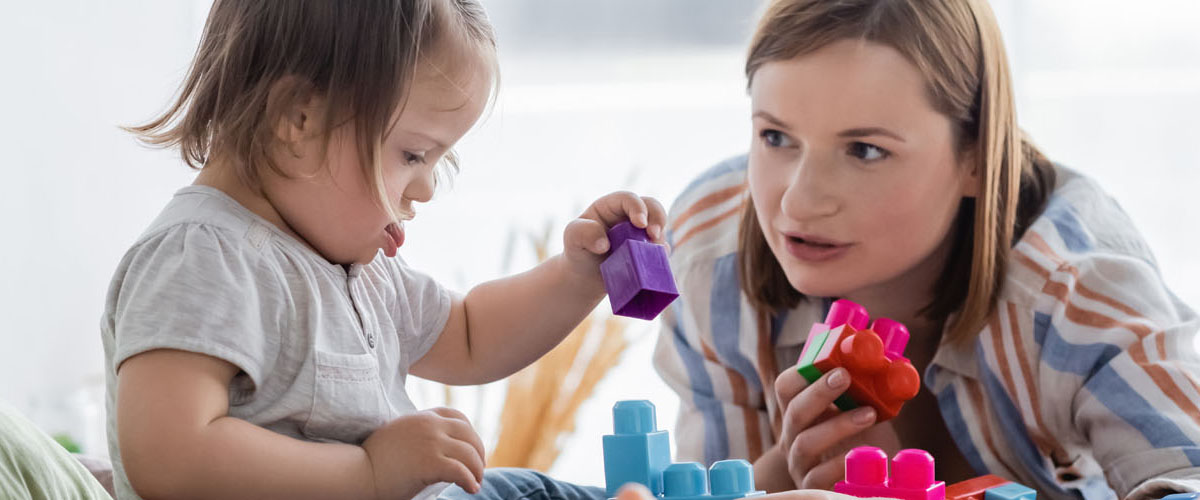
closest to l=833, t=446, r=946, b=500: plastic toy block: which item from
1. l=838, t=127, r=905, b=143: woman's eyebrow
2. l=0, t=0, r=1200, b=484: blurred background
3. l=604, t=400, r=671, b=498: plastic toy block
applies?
l=604, t=400, r=671, b=498: plastic toy block

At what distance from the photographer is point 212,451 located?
69 cm

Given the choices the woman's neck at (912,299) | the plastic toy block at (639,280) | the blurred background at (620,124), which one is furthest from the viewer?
the blurred background at (620,124)

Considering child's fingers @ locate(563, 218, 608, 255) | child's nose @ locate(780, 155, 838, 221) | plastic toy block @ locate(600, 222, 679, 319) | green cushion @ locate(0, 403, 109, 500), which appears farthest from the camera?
child's nose @ locate(780, 155, 838, 221)

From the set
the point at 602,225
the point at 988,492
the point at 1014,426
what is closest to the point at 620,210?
the point at 602,225

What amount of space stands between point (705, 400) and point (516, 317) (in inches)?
14.3

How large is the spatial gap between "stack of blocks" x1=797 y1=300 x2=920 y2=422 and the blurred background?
1.08 metres

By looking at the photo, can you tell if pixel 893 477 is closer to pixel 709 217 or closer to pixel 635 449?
pixel 635 449

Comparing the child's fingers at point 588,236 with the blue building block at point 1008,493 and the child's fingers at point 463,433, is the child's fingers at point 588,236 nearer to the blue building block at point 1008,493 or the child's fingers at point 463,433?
the child's fingers at point 463,433

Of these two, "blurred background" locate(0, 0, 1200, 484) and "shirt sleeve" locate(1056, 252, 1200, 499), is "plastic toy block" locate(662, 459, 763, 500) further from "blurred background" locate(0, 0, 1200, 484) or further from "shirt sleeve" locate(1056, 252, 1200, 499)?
"blurred background" locate(0, 0, 1200, 484)

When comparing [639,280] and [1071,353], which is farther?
[1071,353]

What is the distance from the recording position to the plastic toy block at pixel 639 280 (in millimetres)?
794

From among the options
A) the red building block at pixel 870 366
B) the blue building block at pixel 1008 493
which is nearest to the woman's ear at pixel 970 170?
the red building block at pixel 870 366

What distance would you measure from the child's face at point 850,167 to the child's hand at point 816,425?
110 millimetres

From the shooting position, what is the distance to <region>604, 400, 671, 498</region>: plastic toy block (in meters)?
0.76
